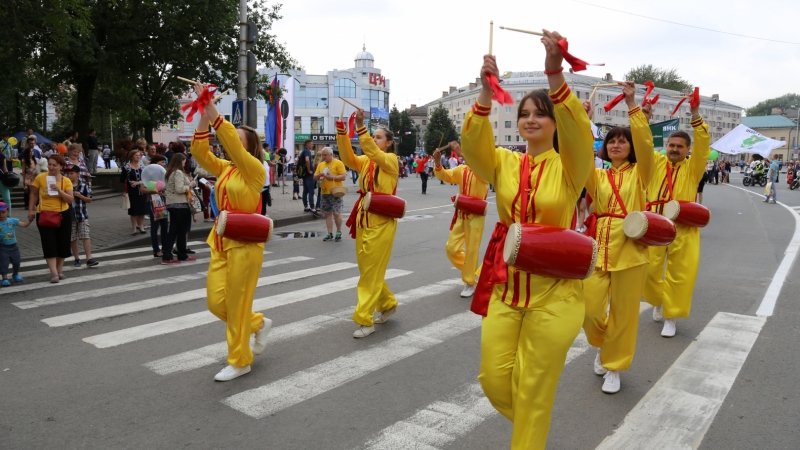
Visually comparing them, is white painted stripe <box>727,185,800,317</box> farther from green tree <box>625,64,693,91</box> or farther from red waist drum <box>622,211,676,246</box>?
green tree <box>625,64,693,91</box>

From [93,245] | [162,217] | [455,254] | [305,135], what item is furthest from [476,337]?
[305,135]

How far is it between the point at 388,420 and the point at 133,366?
2396 millimetres

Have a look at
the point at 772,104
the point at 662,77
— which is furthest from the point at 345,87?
the point at 772,104

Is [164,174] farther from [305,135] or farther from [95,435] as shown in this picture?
[305,135]

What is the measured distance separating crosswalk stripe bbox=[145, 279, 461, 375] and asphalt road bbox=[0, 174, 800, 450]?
0.08 ft

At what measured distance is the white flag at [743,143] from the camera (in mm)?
22078

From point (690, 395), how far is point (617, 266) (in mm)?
1118

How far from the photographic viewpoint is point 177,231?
984cm

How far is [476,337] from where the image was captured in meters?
5.82

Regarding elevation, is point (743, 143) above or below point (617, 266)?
above

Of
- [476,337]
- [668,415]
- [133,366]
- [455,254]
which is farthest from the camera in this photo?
[455,254]

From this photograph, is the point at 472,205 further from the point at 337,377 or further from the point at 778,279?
the point at 778,279

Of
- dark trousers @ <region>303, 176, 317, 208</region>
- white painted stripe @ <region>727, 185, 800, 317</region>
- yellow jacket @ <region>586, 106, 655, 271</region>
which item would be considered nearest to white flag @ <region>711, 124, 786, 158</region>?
white painted stripe @ <region>727, 185, 800, 317</region>

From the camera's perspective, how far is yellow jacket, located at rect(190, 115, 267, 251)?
4344 mm
